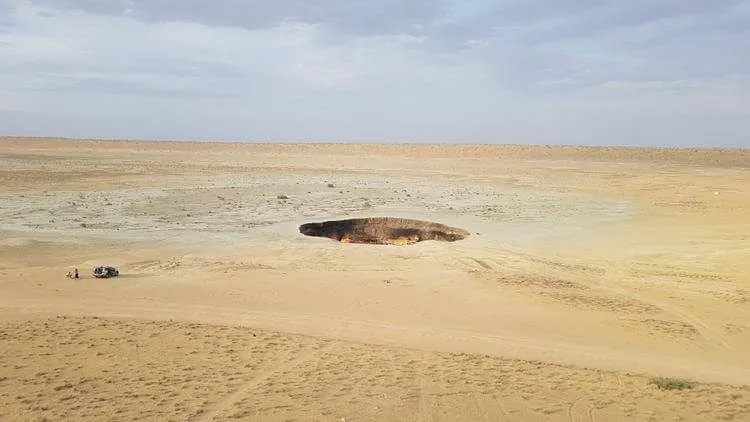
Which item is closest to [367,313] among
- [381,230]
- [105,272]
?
[105,272]

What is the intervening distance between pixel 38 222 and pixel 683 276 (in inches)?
668

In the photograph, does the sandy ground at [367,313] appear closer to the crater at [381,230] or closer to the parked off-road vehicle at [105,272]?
the parked off-road vehicle at [105,272]

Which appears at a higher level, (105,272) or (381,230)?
(105,272)

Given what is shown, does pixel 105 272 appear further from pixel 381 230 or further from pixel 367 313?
A: pixel 381 230

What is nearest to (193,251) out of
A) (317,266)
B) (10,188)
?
(317,266)

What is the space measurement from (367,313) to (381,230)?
28.6 feet

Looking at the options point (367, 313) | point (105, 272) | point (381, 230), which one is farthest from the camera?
point (381, 230)

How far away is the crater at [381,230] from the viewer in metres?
18.0

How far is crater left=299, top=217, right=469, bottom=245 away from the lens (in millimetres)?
17984

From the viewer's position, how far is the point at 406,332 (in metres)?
9.00

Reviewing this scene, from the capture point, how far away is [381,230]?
18.6 m

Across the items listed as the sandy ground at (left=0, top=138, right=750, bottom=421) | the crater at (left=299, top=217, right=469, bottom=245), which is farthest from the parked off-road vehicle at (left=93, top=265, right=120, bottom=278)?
the crater at (left=299, top=217, right=469, bottom=245)

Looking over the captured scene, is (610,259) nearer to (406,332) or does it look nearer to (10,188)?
(406,332)

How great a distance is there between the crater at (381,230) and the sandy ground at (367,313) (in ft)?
2.76
